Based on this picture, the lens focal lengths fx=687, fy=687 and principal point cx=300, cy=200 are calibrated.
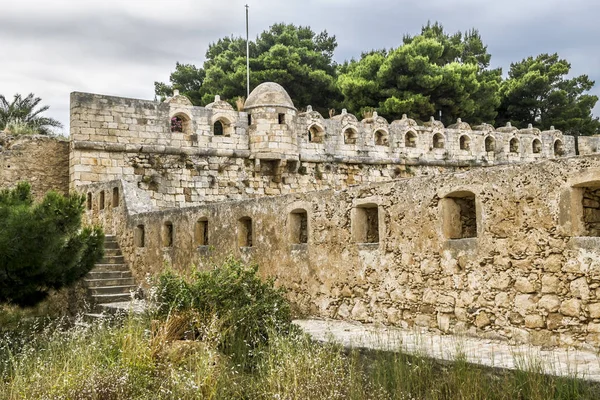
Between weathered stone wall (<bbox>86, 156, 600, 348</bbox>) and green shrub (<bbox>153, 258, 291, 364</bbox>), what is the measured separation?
1.06 m

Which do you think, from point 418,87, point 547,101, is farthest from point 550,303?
point 547,101

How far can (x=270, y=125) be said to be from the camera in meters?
19.3

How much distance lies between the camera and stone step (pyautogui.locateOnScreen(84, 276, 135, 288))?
13.0m

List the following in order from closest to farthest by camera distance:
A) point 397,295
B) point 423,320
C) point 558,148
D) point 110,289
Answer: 1. point 423,320
2. point 397,295
3. point 110,289
4. point 558,148

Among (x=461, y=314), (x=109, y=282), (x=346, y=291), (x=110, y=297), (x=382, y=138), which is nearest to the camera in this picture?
(x=461, y=314)

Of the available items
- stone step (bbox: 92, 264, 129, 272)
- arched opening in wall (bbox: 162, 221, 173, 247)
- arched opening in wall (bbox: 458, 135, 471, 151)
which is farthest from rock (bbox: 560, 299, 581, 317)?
arched opening in wall (bbox: 458, 135, 471, 151)

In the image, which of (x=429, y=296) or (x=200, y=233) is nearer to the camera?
(x=429, y=296)

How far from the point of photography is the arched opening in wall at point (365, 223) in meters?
8.78

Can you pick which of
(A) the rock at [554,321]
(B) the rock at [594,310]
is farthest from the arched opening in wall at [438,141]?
(B) the rock at [594,310]

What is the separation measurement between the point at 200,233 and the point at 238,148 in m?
7.66

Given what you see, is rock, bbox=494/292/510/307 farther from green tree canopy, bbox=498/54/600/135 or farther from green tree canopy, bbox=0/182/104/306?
green tree canopy, bbox=498/54/600/135

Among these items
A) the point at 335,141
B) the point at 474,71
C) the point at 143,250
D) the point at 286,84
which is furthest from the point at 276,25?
the point at 143,250

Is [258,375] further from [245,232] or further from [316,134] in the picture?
[316,134]

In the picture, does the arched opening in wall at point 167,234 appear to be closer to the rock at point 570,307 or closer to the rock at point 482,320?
the rock at point 482,320
